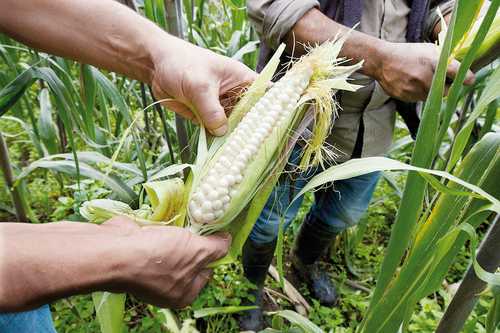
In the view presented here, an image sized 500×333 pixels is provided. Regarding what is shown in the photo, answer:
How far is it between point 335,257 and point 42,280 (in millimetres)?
1470

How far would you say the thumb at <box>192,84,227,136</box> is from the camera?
75 cm

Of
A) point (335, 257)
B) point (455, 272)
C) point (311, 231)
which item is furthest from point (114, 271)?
point (455, 272)

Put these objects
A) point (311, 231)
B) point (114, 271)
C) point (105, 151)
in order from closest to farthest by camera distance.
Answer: point (114, 271), point (105, 151), point (311, 231)

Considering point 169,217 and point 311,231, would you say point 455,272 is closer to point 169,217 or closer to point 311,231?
point 311,231

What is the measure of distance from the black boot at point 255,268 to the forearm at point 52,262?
86 cm

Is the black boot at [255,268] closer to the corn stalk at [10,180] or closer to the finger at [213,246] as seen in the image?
the finger at [213,246]

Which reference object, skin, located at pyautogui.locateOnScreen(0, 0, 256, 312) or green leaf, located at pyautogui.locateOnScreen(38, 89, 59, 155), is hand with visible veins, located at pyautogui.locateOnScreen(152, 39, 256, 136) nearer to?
skin, located at pyautogui.locateOnScreen(0, 0, 256, 312)

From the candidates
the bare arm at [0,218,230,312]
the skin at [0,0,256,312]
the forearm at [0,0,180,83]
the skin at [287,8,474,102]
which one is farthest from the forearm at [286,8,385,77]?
the bare arm at [0,218,230,312]

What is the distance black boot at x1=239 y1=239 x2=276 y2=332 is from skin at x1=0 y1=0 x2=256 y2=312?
657 millimetres

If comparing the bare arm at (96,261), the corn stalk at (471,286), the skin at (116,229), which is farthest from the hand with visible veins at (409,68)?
the bare arm at (96,261)

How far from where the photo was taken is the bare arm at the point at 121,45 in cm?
76

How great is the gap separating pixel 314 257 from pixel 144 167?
85 cm

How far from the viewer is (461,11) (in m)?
0.39

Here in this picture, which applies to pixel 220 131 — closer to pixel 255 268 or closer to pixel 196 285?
pixel 196 285
